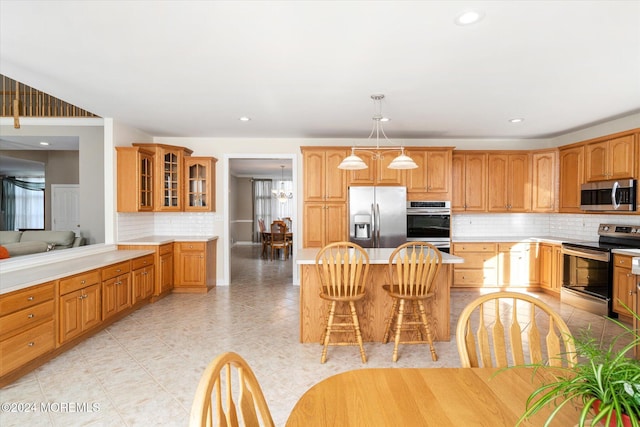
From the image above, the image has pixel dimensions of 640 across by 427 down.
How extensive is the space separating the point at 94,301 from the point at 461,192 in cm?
518

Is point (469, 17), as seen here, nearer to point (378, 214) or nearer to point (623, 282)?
point (378, 214)

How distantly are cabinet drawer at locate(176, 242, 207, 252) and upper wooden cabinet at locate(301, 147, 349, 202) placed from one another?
1.75 meters

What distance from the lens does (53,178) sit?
733 centimetres

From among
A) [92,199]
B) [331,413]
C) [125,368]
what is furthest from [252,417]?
[92,199]

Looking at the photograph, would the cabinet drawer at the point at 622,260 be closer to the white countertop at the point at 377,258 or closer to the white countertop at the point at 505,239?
the white countertop at the point at 505,239

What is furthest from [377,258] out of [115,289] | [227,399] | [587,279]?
[587,279]

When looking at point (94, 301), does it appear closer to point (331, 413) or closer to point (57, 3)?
point (57, 3)

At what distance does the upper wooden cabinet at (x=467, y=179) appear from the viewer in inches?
220

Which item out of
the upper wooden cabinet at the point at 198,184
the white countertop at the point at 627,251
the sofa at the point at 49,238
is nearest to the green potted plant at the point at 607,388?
the white countertop at the point at 627,251

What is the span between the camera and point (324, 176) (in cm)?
529

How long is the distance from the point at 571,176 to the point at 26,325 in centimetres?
657

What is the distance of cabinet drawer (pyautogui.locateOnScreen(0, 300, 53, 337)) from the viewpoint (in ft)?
8.11

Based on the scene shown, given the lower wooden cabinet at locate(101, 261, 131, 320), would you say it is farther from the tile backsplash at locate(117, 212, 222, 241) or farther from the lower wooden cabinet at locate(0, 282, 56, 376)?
the tile backsplash at locate(117, 212, 222, 241)

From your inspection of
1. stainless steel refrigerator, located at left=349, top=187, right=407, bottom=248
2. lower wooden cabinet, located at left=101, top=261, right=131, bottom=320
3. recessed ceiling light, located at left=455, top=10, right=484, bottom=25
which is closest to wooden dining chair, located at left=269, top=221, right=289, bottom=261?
stainless steel refrigerator, located at left=349, top=187, right=407, bottom=248
